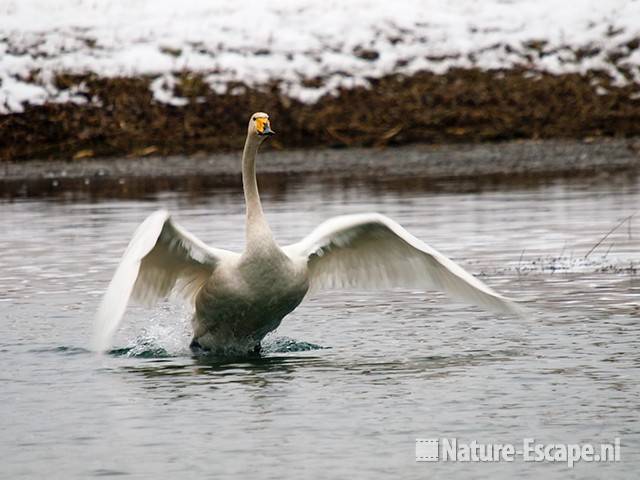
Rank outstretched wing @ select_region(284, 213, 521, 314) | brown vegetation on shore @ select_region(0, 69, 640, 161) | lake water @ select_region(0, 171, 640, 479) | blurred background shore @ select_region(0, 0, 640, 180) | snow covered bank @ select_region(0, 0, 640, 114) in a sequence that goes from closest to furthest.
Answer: lake water @ select_region(0, 171, 640, 479)
outstretched wing @ select_region(284, 213, 521, 314)
brown vegetation on shore @ select_region(0, 69, 640, 161)
blurred background shore @ select_region(0, 0, 640, 180)
snow covered bank @ select_region(0, 0, 640, 114)

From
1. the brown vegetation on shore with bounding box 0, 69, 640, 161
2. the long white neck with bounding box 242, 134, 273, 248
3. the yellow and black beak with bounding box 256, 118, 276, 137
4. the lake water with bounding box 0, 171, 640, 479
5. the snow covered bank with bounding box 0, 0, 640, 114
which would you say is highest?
the snow covered bank with bounding box 0, 0, 640, 114

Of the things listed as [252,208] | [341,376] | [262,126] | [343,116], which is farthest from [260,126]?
[343,116]

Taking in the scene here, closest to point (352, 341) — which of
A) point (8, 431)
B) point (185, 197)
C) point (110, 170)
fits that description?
point (8, 431)

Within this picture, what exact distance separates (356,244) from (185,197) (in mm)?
11320

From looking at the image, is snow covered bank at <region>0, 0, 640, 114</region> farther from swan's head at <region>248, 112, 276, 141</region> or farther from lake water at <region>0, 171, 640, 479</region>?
swan's head at <region>248, 112, 276, 141</region>

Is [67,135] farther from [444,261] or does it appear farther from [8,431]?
[8,431]

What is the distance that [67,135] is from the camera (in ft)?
91.0

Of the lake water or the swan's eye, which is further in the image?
the swan's eye

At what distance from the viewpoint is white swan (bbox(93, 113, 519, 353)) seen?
10.5 meters

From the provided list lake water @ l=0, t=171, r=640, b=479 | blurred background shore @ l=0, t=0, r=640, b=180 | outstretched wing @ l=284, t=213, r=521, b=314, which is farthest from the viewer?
blurred background shore @ l=0, t=0, r=640, b=180

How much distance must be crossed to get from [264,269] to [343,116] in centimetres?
1774

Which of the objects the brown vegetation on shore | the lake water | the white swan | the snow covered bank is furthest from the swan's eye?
the snow covered bank

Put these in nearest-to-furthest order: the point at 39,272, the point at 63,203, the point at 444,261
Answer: the point at 444,261 < the point at 39,272 < the point at 63,203

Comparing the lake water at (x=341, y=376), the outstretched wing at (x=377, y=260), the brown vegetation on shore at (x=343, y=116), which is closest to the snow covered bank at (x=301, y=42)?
the brown vegetation on shore at (x=343, y=116)
